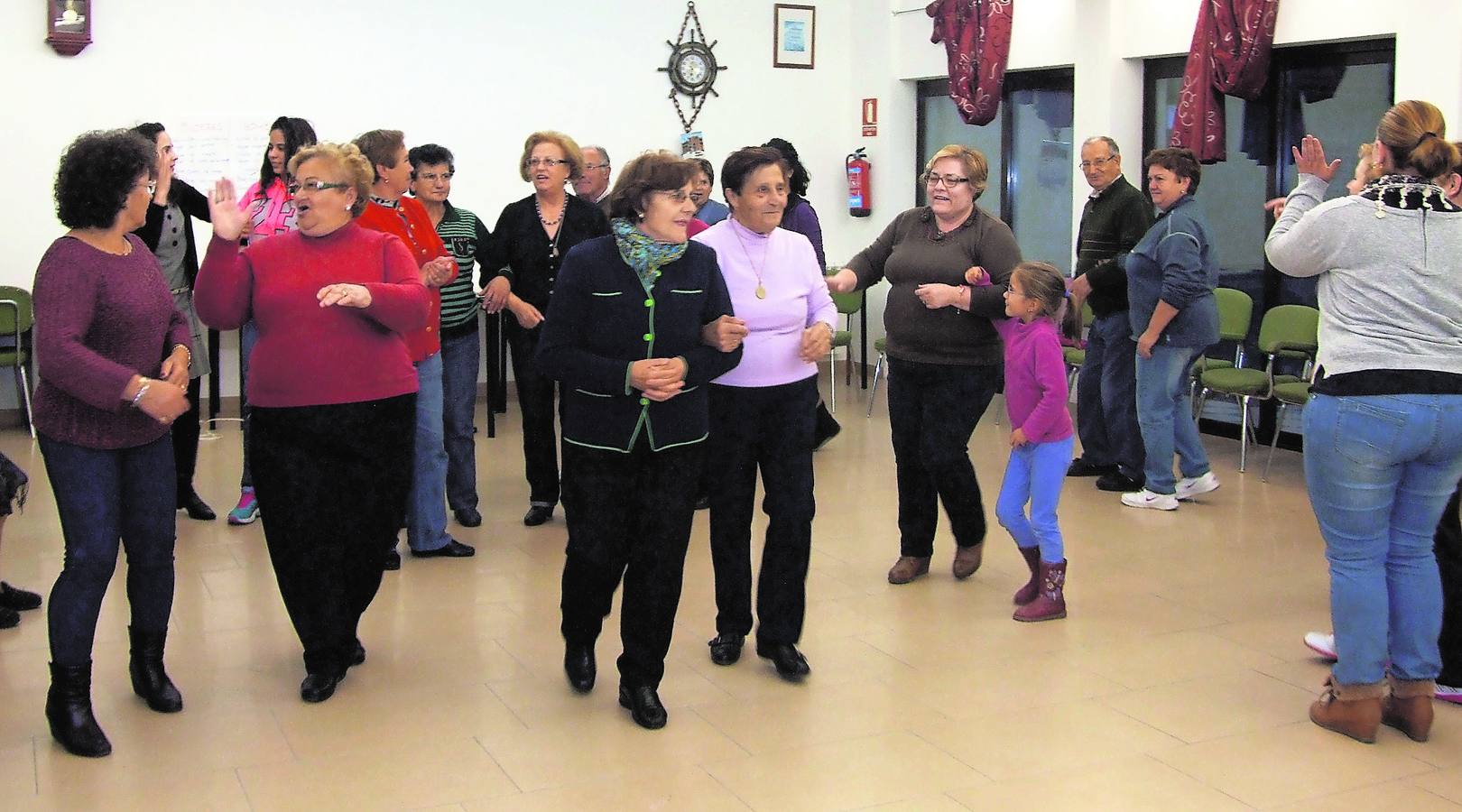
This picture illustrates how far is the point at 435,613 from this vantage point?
484 centimetres

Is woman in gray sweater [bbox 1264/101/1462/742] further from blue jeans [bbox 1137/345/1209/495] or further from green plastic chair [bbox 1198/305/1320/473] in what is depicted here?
green plastic chair [bbox 1198/305/1320/473]

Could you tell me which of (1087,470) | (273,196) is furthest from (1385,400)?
(273,196)

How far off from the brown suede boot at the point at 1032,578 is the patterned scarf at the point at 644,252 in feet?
5.88

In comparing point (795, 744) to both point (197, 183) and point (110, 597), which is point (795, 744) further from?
point (197, 183)

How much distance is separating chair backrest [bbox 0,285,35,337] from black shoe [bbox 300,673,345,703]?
4.81 m

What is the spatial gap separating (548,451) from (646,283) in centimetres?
268

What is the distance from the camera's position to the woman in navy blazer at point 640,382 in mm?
3592

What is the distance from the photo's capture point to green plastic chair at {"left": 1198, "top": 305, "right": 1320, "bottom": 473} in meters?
7.11

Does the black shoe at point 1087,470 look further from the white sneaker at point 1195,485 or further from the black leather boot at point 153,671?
the black leather boot at point 153,671

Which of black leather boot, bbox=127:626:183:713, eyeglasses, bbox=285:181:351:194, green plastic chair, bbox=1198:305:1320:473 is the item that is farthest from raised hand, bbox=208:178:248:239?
green plastic chair, bbox=1198:305:1320:473

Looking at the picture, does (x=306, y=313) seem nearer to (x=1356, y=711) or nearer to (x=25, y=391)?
(x=1356, y=711)

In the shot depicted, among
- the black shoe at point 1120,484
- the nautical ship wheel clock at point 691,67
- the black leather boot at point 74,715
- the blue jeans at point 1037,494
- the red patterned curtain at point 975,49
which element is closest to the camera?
the black leather boot at point 74,715

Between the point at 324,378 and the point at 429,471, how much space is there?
1667mm

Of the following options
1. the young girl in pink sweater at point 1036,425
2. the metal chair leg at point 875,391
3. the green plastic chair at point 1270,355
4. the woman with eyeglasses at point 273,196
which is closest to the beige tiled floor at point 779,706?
the young girl in pink sweater at point 1036,425
